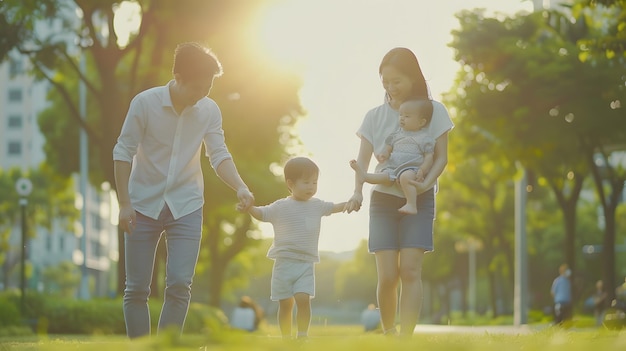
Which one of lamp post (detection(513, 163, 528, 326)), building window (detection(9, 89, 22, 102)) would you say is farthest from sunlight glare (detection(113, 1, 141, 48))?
building window (detection(9, 89, 22, 102))

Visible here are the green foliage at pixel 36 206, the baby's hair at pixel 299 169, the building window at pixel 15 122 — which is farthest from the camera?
the building window at pixel 15 122

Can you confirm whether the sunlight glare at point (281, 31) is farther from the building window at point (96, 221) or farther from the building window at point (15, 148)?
the building window at point (96, 221)

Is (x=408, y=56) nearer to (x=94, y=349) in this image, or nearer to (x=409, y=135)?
(x=409, y=135)

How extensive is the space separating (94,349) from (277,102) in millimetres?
26519

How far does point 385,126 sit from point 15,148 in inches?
3925

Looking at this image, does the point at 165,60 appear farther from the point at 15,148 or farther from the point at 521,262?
the point at 15,148

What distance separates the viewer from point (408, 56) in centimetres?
733

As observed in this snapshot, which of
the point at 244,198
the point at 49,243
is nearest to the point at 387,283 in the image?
the point at 244,198

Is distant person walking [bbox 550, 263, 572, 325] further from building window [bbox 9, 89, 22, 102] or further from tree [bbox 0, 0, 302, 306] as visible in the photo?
building window [bbox 9, 89, 22, 102]

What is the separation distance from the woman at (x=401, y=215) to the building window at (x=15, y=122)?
10069 centimetres

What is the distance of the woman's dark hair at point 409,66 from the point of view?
7.31 metres

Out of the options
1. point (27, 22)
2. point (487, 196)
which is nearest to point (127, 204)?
point (27, 22)

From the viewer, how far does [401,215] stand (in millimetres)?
7398

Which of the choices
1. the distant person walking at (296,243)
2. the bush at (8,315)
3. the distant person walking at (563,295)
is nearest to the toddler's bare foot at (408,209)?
the distant person walking at (296,243)
